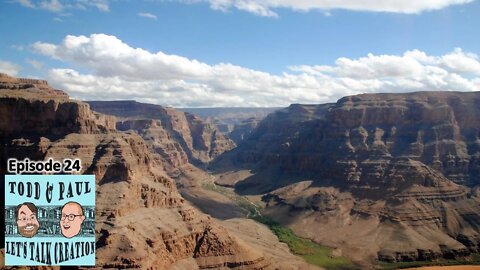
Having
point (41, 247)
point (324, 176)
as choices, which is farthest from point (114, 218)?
point (324, 176)

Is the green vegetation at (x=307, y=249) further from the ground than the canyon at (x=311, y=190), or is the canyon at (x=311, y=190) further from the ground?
the canyon at (x=311, y=190)

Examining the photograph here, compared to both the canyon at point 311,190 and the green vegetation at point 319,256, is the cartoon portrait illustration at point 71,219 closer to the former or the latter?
the canyon at point 311,190

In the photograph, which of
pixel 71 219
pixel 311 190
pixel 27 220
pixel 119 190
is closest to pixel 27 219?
pixel 27 220

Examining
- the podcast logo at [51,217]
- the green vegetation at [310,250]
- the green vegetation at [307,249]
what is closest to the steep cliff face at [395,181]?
the green vegetation at [307,249]

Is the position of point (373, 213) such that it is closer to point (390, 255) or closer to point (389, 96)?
point (390, 255)

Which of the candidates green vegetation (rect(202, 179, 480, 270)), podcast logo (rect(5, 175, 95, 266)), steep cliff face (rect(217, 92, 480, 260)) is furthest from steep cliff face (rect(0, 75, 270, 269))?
steep cliff face (rect(217, 92, 480, 260))

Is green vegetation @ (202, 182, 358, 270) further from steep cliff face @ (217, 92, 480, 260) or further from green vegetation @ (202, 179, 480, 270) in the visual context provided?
steep cliff face @ (217, 92, 480, 260)
